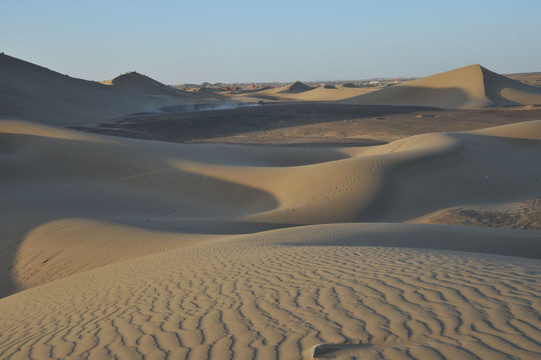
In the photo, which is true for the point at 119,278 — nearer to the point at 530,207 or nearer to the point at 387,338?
the point at 387,338

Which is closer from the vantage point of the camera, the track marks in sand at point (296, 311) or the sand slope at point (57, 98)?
the track marks in sand at point (296, 311)

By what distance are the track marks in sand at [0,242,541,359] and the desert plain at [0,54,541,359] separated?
2 centimetres

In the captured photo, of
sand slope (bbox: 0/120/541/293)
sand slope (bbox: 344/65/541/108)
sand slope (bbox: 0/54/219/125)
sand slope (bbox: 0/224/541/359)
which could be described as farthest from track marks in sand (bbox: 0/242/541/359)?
sand slope (bbox: 344/65/541/108)

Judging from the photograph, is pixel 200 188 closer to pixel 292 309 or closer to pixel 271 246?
pixel 271 246

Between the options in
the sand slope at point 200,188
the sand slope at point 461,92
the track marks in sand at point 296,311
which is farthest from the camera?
the sand slope at point 461,92

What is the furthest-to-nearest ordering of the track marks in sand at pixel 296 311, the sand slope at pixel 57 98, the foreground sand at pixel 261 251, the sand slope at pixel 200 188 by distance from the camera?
the sand slope at pixel 57 98, the sand slope at pixel 200 188, the foreground sand at pixel 261 251, the track marks in sand at pixel 296 311

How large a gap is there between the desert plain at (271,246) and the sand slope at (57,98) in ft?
47.9

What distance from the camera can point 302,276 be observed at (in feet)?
18.0

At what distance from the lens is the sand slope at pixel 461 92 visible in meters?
50.1

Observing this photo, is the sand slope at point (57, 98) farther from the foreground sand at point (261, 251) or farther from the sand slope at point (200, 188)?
the sand slope at point (200, 188)

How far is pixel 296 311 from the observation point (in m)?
4.21

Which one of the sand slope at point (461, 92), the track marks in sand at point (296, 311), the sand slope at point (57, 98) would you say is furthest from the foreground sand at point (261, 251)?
the sand slope at point (461, 92)

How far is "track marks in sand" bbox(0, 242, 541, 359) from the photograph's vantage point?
3439mm

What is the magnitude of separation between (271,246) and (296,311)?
4086mm
